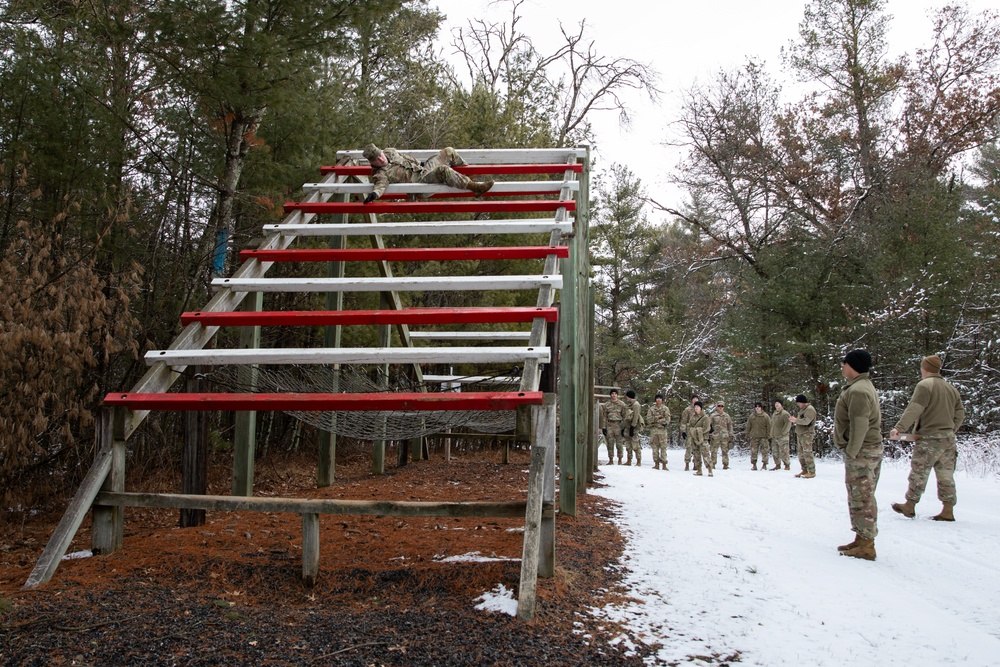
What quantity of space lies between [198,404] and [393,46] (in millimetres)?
10079

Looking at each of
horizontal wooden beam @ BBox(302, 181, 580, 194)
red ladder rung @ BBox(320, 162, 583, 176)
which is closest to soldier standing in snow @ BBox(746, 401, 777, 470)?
red ladder rung @ BBox(320, 162, 583, 176)

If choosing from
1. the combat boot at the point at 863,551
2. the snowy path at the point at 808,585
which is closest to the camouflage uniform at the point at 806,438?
the snowy path at the point at 808,585

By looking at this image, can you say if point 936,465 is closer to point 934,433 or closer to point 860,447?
point 934,433

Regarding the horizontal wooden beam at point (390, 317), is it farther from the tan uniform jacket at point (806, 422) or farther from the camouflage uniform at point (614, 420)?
the camouflage uniform at point (614, 420)

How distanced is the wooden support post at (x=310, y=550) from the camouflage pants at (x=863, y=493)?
4.54 metres

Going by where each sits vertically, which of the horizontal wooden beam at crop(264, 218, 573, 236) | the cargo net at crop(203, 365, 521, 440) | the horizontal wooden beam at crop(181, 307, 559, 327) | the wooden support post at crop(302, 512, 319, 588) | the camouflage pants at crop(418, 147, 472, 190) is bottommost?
the wooden support post at crop(302, 512, 319, 588)

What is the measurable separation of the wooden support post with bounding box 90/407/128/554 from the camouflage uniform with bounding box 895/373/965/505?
7.37 meters

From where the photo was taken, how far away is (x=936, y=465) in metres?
7.80

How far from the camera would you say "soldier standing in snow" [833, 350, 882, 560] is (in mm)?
6176

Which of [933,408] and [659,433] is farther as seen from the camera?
[659,433]

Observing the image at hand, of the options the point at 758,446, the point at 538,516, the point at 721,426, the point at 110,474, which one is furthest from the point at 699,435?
the point at 110,474

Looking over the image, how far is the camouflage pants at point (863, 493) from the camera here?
6168mm

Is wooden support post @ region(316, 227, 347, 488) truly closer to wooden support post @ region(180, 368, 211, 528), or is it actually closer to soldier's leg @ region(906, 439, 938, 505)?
wooden support post @ region(180, 368, 211, 528)

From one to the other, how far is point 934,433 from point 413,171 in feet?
21.4
